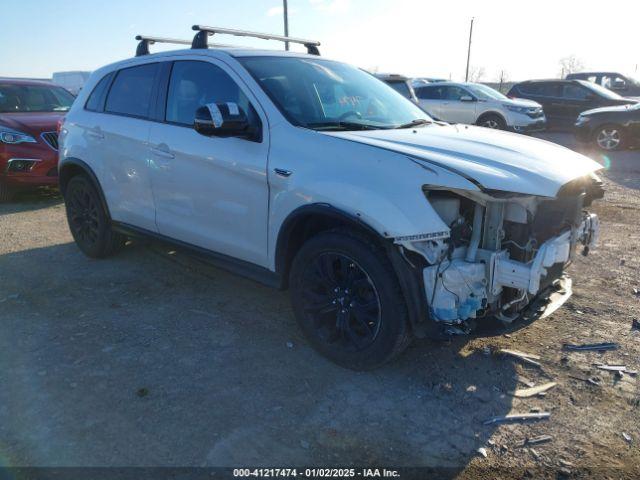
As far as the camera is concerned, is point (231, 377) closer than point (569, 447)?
No

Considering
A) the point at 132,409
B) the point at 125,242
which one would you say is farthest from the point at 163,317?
the point at 125,242

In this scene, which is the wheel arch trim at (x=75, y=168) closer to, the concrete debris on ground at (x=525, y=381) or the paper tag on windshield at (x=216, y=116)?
the paper tag on windshield at (x=216, y=116)

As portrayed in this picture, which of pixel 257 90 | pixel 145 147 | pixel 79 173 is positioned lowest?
pixel 79 173

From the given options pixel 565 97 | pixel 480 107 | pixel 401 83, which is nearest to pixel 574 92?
pixel 565 97

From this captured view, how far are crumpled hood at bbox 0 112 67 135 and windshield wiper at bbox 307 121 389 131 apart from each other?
6.19 m

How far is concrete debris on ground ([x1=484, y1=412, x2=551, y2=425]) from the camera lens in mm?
2848

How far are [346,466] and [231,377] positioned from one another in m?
1.03

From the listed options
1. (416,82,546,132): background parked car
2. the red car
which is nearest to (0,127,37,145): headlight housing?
the red car

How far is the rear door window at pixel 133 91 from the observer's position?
4.45 metres

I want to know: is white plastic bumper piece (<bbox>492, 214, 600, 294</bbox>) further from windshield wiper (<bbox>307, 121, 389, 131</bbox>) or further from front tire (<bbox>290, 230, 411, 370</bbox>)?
windshield wiper (<bbox>307, 121, 389, 131</bbox>)

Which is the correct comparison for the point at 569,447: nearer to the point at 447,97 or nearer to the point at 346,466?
the point at 346,466

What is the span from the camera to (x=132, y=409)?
296 cm

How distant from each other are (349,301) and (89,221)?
334cm

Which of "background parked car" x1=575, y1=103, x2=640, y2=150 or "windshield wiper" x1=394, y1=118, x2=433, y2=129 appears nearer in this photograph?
"windshield wiper" x1=394, y1=118, x2=433, y2=129
